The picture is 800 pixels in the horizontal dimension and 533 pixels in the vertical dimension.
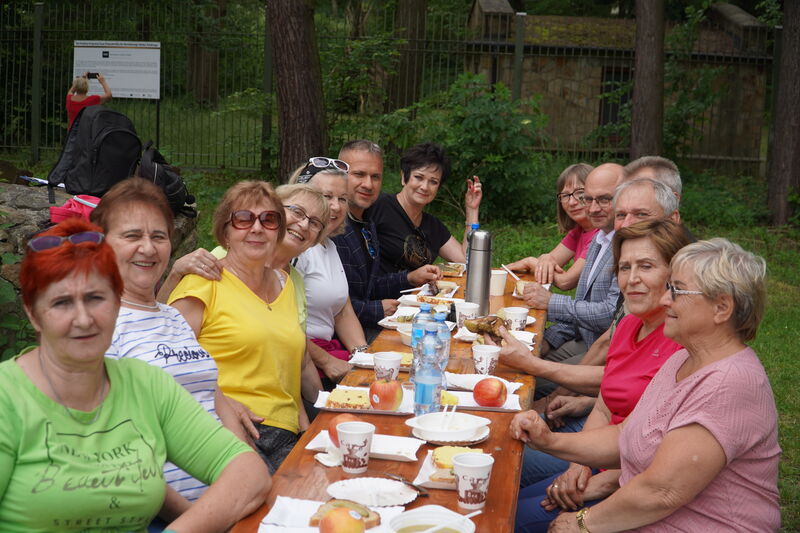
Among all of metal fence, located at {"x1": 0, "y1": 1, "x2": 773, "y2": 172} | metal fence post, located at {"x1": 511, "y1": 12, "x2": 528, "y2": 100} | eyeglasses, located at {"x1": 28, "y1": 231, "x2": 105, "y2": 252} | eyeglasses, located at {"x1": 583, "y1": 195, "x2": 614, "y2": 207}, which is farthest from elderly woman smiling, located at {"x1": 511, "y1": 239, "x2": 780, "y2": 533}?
metal fence post, located at {"x1": 511, "y1": 12, "x2": 528, "y2": 100}

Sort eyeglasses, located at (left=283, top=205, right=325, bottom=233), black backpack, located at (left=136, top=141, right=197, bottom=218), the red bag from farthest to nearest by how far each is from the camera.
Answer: black backpack, located at (left=136, top=141, right=197, bottom=218) < the red bag < eyeglasses, located at (left=283, top=205, right=325, bottom=233)

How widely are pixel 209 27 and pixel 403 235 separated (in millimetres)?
9301

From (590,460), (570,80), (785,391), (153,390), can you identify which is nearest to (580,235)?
(785,391)

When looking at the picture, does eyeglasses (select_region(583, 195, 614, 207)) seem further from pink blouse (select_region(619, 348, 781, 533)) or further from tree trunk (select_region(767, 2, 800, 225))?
tree trunk (select_region(767, 2, 800, 225))

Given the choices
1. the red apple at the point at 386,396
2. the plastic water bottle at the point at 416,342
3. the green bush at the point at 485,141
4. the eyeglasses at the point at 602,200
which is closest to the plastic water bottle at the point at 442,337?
the plastic water bottle at the point at 416,342

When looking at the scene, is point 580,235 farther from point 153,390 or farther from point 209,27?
point 209,27

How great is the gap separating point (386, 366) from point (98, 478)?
1.32 m

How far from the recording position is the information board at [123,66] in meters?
12.2

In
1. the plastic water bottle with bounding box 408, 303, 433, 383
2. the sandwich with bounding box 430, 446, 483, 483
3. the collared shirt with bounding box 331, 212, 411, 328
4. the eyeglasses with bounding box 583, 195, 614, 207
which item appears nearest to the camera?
the sandwich with bounding box 430, 446, 483, 483

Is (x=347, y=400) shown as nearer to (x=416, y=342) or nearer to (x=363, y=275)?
(x=416, y=342)

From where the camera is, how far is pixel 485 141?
10.8 metres

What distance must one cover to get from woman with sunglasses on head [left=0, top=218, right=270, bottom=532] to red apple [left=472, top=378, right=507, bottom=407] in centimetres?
100

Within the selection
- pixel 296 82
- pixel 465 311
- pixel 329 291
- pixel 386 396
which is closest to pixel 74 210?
pixel 329 291

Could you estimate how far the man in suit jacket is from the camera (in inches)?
181
